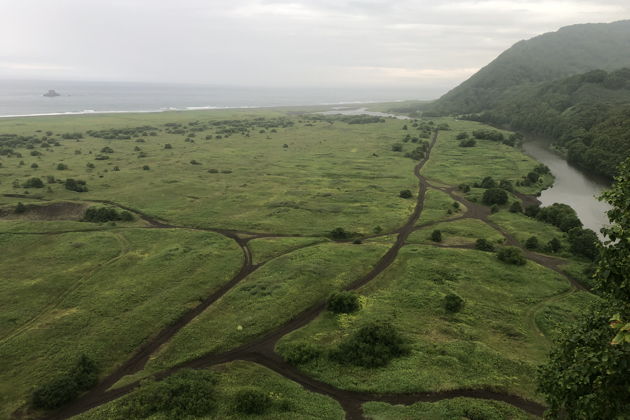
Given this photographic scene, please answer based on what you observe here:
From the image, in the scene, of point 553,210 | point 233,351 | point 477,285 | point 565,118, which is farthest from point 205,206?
point 565,118

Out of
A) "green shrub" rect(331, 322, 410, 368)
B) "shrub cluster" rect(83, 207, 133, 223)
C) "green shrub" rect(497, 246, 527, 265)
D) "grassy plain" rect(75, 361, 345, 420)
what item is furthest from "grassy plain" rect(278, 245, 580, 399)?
"shrub cluster" rect(83, 207, 133, 223)

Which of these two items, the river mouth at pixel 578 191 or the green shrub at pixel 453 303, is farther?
the river mouth at pixel 578 191

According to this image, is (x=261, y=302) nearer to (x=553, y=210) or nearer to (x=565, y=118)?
(x=553, y=210)

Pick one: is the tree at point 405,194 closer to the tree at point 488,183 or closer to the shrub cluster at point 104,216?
the tree at point 488,183

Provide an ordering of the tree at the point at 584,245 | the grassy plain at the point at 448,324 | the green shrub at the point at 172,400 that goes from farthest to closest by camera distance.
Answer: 1. the tree at the point at 584,245
2. the grassy plain at the point at 448,324
3. the green shrub at the point at 172,400

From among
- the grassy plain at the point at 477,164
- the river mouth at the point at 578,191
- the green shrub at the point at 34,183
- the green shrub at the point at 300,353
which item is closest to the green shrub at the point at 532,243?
the river mouth at the point at 578,191

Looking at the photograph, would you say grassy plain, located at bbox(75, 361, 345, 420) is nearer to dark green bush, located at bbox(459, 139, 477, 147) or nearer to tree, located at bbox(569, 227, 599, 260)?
tree, located at bbox(569, 227, 599, 260)
